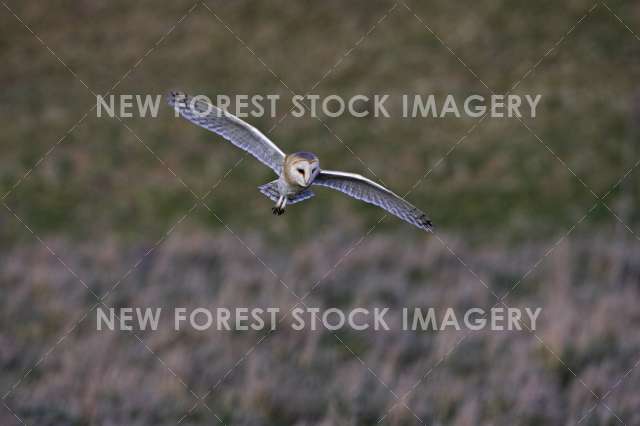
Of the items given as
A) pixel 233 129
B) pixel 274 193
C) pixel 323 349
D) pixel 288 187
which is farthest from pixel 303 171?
pixel 323 349

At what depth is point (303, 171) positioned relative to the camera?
533cm

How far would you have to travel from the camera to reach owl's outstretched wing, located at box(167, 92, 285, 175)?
5750 mm

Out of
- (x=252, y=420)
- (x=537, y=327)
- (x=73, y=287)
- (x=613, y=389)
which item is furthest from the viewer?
(x=73, y=287)

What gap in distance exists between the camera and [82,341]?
970cm

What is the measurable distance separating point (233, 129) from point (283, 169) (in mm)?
466

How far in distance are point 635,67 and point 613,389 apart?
12.0m

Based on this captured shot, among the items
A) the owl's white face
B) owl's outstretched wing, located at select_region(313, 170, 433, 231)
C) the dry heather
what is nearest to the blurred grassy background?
the dry heather

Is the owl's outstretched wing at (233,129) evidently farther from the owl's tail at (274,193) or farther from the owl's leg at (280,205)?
the owl's leg at (280,205)

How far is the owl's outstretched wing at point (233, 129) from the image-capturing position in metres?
5.75

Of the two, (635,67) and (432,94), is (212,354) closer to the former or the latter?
(432,94)

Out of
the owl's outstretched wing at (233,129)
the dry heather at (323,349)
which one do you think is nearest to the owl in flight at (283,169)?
the owl's outstretched wing at (233,129)

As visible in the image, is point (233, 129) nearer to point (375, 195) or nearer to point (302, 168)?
point (302, 168)

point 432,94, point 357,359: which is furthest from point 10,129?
point 357,359

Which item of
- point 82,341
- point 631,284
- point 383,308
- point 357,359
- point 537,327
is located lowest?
point 82,341
